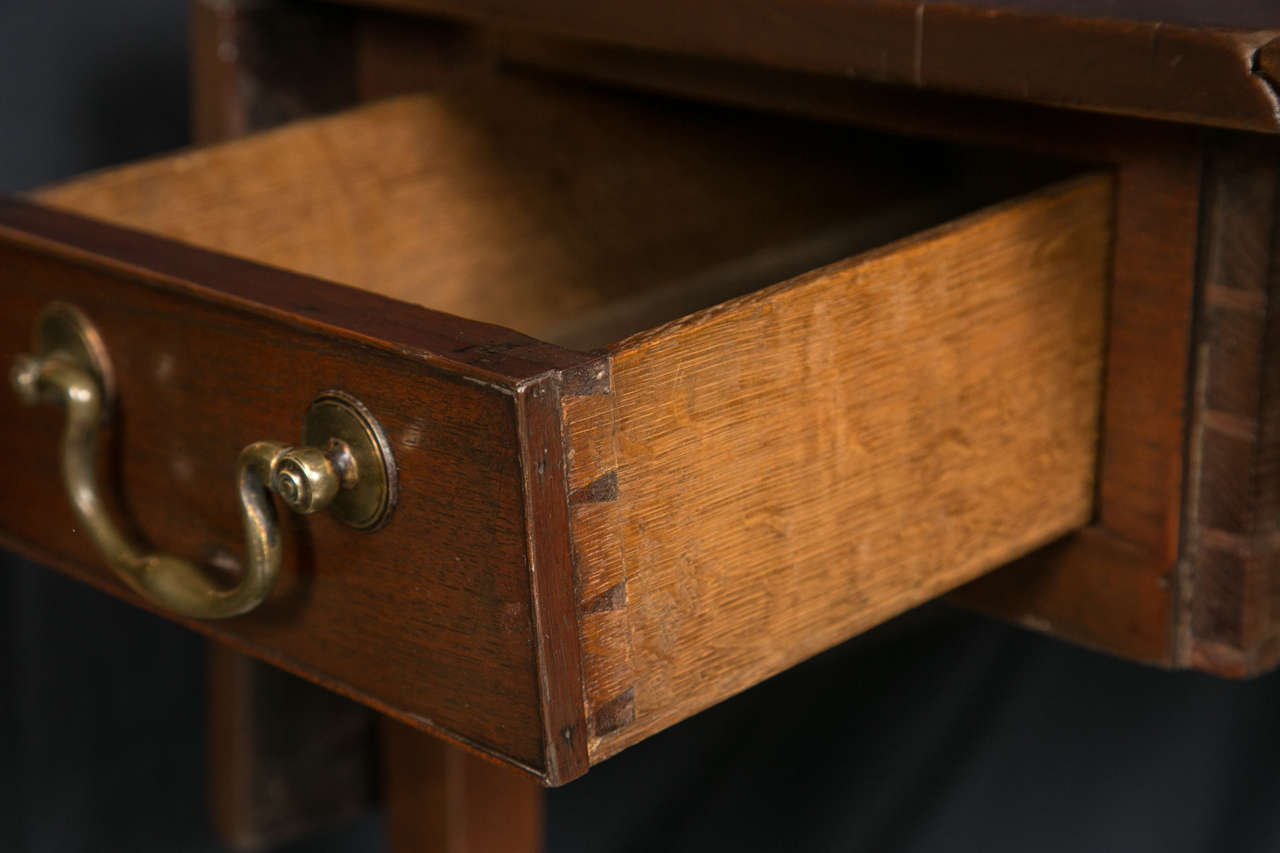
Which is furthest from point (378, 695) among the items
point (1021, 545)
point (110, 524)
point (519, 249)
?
point (519, 249)

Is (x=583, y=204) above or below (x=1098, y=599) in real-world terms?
above

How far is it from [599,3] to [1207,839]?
0.71 metres

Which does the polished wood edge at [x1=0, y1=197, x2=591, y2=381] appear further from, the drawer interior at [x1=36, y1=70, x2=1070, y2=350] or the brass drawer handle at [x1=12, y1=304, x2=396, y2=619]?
the drawer interior at [x1=36, y1=70, x2=1070, y2=350]

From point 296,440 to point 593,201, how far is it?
38 cm

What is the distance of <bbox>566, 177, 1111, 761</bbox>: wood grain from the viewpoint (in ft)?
1.86

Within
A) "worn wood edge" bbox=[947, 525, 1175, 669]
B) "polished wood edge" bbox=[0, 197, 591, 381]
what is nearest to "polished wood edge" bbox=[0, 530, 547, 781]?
"polished wood edge" bbox=[0, 197, 591, 381]

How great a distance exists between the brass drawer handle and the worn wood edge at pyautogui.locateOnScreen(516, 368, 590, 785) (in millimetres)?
68

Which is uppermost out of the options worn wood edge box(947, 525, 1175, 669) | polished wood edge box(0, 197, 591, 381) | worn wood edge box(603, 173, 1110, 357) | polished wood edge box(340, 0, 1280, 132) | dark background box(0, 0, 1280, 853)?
polished wood edge box(340, 0, 1280, 132)

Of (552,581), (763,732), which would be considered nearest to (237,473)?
(552,581)

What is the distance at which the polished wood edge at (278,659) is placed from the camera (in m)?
0.59

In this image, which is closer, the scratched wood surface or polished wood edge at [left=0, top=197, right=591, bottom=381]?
polished wood edge at [left=0, top=197, right=591, bottom=381]

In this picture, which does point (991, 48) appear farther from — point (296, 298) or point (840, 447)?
point (296, 298)

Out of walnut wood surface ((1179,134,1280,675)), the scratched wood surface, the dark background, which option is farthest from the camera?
the dark background

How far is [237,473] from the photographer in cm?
61
